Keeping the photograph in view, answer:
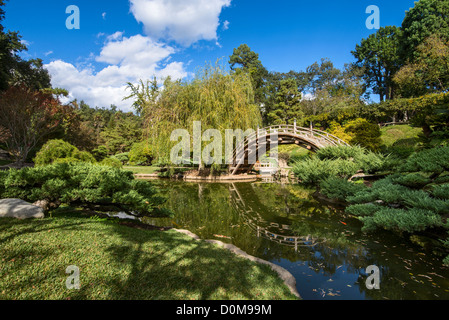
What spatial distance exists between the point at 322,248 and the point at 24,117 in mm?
19321

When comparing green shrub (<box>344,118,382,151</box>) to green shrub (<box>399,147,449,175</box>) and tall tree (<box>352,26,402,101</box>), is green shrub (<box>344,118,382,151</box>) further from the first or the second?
tall tree (<box>352,26,402,101</box>)

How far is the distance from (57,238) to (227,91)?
43.5 feet

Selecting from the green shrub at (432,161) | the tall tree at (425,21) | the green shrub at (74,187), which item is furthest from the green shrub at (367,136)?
the green shrub at (74,187)

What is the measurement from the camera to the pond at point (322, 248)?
3.24m

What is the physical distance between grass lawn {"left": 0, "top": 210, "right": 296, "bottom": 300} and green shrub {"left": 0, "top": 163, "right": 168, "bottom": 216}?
3.15 ft

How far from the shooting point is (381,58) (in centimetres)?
3284

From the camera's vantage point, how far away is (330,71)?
4525 centimetres

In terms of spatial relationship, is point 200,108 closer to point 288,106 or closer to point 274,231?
point 274,231

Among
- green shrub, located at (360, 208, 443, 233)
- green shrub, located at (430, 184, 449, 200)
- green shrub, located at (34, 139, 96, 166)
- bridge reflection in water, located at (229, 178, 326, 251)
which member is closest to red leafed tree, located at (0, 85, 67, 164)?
green shrub, located at (34, 139, 96, 166)

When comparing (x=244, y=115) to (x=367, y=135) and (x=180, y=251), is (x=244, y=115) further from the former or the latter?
(x=180, y=251)

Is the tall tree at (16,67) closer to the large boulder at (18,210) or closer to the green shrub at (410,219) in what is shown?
the large boulder at (18,210)

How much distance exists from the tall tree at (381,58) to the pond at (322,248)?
3389 centimetres

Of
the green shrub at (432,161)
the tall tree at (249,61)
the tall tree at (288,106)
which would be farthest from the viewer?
the tall tree at (249,61)

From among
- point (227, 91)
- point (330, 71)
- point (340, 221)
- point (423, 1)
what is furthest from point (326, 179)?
point (330, 71)
